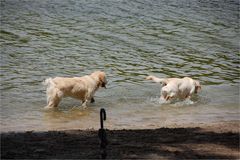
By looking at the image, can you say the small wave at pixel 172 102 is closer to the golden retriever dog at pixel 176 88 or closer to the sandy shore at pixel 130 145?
the golden retriever dog at pixel 176 88

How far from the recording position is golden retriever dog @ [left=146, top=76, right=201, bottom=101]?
12336mm

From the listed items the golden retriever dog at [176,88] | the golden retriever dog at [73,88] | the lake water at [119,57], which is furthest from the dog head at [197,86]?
the golden retriever dog at [73,88]

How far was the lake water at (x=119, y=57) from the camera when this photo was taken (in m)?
11.5

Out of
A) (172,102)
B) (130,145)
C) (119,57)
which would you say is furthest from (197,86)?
(130,145)

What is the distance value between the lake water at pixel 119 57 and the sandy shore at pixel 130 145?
2.01 m

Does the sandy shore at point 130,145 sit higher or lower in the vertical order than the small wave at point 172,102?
lower

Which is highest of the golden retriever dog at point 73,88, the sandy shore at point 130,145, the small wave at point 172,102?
the golden retriever dog at point 73,88

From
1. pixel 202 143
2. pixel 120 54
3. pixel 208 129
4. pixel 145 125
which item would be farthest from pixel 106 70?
pixel 202 143

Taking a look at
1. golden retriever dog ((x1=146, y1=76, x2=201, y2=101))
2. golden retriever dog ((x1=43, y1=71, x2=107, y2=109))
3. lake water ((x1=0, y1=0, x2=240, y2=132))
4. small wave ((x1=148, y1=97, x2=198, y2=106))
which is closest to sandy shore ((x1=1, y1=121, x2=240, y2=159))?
lake water ((x1=0, y1=0, x2=240, y2=132))

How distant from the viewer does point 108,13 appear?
88.6 feet

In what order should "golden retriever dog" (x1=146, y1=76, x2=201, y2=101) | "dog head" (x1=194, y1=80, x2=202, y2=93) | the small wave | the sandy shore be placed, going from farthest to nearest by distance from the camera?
1. "dog head" (x1=194, y1=80, x2=202, y2=93)
2. the small wave
3. "golden retriever dog" (x1=146, y1=76, x2=201, y2=101)
4. the sandy shore

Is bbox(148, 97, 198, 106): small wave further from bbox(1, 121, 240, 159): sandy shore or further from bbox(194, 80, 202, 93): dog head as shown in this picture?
bbox(1, 121, 240, 159): sandy shore

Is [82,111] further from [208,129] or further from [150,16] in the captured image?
[150,16]

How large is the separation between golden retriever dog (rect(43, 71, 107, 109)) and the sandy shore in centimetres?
A: 301
